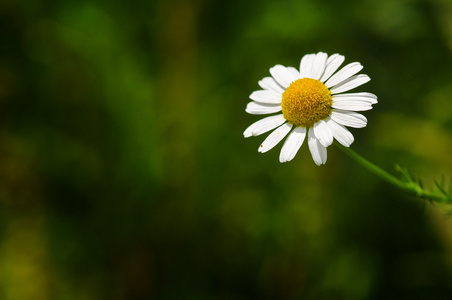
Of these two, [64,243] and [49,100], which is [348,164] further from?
[49,100]

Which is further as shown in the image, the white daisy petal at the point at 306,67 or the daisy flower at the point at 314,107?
the white daisy petal at the point at 306,67

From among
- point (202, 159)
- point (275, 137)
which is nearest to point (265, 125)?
point (275, 137)

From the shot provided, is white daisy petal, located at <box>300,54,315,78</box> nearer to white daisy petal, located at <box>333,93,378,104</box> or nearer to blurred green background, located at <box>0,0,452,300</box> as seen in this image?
white daisy petal, located at <box>333,93,378,104</box>

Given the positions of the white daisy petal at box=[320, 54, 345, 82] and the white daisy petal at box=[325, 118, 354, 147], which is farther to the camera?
the white daisy petal at box=[320, 54, 345, 82]

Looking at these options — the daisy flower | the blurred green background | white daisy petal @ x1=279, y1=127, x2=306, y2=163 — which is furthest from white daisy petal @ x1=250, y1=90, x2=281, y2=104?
the blurred green background

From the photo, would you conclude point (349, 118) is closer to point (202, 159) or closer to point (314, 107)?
point (314, 107)

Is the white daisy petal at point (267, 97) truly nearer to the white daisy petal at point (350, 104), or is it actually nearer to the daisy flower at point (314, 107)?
the daisy flower at point (314, 107)

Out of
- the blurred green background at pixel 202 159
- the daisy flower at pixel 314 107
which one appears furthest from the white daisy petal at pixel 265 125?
the blurred green background at pixel 202 159

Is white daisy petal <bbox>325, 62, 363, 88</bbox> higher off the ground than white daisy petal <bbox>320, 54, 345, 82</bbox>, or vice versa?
white daisy petal <bbox>320, 54, 345, 82</bbox>
